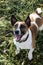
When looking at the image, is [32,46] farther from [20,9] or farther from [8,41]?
[20,9]

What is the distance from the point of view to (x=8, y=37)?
4.92 meters

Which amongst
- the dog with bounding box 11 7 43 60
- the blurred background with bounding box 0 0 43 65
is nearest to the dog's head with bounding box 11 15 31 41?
the dog with bounding box 11 7 43 60

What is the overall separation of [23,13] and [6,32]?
60cm

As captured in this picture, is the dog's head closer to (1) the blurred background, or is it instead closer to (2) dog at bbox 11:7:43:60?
(2) dog at bbox 11:7:43:60

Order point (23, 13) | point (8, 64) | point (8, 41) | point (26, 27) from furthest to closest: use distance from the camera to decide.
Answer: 1. point (23, 13)
2. point (8, 41)
3. point (8, 64)
4. point (26, 27)

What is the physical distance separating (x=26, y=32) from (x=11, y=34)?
34.1 inches

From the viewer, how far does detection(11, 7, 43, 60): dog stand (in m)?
4.07

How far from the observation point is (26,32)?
4152 millimetres

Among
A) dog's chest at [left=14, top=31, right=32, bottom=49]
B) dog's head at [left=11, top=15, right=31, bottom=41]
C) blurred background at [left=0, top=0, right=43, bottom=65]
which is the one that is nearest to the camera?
dog's head at [left=11, top=15, right=31, bottom=41]

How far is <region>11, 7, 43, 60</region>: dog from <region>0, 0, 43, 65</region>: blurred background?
0.38ft

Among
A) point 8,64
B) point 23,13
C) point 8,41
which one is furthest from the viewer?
point 23,13

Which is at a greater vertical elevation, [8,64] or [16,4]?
[16,4]

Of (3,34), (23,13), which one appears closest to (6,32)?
(3,34)

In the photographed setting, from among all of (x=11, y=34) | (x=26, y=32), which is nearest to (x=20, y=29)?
(x=26, y=32)
